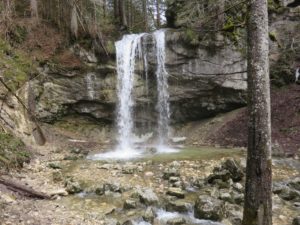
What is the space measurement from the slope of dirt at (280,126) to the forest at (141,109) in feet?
0.15

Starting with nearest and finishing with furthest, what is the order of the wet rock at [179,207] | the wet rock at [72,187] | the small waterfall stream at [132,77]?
the wet rock at [179,207], the wet rock at [72,187], the small waterfall stream at [132,77]

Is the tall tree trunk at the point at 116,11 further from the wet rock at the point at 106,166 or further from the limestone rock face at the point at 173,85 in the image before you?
the wet rock at the point at 106,166

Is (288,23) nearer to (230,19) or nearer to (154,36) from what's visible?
(154,36)

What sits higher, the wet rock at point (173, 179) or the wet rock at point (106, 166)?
the wet rock at point (106, 166)

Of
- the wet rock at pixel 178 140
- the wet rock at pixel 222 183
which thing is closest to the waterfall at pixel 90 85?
the wet rock at pixel 178 140

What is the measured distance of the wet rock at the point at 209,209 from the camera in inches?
231

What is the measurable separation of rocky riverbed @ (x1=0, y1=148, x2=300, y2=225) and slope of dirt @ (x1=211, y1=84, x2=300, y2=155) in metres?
2.09

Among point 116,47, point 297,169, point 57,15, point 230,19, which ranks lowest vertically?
point 297,169

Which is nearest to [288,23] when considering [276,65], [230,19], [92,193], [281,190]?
[276,65]

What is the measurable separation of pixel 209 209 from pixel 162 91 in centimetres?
1100

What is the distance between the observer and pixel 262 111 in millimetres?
4328

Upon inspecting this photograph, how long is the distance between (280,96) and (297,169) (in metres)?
6.58

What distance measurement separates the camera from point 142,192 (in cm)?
687

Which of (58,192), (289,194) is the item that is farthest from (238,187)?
(58,192)
